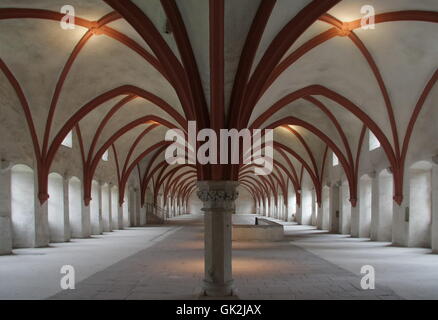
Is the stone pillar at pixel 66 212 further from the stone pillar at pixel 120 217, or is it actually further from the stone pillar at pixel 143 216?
the stone pillar at pixel 143 216

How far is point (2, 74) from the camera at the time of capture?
15359mm

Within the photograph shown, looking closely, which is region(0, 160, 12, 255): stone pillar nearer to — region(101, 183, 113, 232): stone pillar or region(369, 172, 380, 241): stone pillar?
region(101, 183, 113, 232): stone pillar

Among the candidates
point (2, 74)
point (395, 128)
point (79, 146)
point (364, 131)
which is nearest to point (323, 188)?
point (364, 131)

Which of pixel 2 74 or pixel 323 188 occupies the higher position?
pixel 2 74

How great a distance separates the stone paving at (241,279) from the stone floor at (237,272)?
2 centimetres

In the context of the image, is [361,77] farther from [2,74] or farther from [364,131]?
[2,74]

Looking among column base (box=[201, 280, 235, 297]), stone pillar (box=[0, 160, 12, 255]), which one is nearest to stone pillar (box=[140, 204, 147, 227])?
stone pillar (box=[0, 160, 12, 255])

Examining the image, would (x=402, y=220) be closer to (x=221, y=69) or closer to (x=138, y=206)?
(x=221, y=69)

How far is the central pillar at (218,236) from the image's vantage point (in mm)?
8797

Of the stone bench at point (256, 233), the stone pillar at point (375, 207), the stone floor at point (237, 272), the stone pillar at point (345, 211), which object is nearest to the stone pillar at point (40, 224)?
the stone floor at point (237, 272)

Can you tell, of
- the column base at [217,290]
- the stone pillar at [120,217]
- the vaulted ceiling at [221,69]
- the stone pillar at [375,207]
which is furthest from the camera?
the stone pillar at [120,217]
